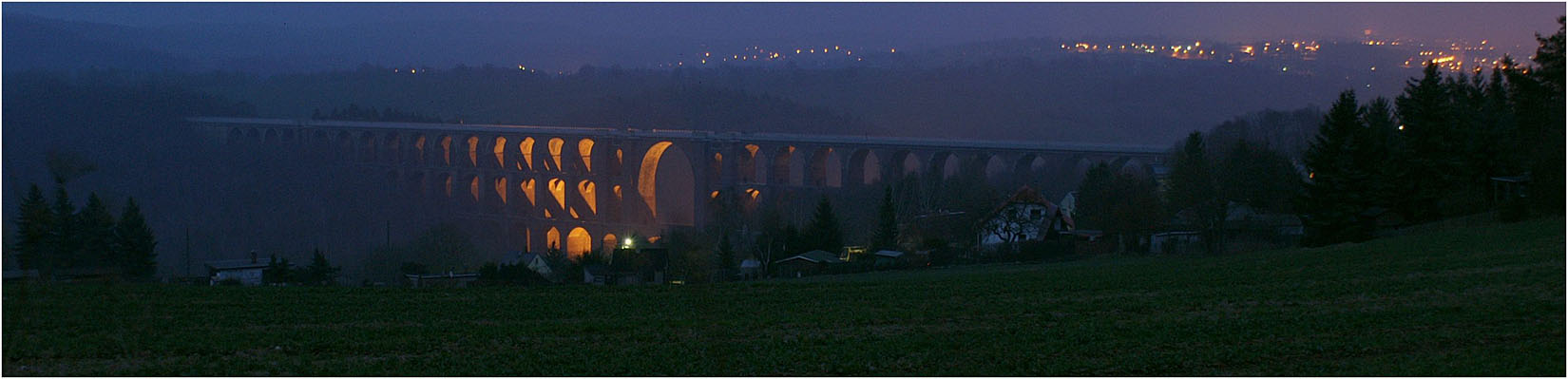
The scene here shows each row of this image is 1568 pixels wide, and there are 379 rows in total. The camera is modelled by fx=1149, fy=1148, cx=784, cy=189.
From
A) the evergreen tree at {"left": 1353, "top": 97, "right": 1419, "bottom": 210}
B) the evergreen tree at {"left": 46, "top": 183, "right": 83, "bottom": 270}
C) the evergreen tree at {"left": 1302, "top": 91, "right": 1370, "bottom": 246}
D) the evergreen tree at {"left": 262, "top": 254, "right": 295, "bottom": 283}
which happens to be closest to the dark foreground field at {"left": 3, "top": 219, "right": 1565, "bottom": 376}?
the evergreen tree at {"left": 46, "top": 183, "right": 83, "bottom": 270}

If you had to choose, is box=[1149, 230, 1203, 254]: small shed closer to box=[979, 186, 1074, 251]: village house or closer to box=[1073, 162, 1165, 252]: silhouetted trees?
box=[1073, 162, 1165, 252]: silhouetted trees

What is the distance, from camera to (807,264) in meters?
28.1

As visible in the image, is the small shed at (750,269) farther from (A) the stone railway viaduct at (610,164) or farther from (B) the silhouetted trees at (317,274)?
(A) the stone railway viaduct at (610,164)

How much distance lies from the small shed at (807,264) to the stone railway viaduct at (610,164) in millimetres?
18999

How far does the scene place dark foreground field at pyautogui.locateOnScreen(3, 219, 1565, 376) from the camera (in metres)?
8.33

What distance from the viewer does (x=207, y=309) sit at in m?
12.4

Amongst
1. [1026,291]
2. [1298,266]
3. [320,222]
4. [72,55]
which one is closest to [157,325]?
[1026,291]

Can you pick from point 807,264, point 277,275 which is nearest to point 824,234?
point 807,264

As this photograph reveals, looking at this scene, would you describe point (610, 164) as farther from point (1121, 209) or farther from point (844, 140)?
point (1121, 209)

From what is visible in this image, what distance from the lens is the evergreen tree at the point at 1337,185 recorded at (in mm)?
23562

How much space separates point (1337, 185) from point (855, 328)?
17.2 m

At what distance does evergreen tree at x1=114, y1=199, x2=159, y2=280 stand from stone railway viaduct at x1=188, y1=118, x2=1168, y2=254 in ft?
89.3

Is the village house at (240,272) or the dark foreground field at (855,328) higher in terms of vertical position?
the dark foreground field at (855,328)

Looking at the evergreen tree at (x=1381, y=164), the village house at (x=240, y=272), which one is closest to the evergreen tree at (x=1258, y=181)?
the evergreen tree at (x=1381, y=164)
